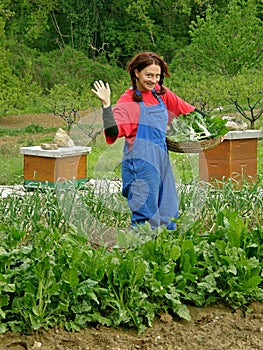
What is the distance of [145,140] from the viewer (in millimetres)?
4785

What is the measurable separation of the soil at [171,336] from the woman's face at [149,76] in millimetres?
1476

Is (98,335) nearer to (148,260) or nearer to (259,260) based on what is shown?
(148,260)

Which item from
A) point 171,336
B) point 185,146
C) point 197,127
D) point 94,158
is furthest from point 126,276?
point 94,158

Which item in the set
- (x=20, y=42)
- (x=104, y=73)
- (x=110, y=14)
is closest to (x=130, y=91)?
(x=104, y=73)

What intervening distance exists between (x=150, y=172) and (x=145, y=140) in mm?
213

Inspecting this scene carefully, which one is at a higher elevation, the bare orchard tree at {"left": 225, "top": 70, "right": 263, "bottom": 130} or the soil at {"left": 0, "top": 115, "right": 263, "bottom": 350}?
the bare orchard tree at {"left": 225, "top": 70, "right": 263, "bottom": 130}

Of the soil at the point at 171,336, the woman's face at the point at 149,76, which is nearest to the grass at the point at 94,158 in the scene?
the woman's face at the point at 149,76

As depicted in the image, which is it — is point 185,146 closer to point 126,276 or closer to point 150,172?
point 150,172

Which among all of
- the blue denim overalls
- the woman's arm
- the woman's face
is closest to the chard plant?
the blue denim overalls

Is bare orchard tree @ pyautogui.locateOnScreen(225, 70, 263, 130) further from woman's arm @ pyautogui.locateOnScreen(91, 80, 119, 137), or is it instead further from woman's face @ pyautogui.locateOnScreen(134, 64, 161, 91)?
woman's arm @ pyautogui.locateOnScreen(91, 80, 119, 137)

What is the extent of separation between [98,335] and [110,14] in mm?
20025

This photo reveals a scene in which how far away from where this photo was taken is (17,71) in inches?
736

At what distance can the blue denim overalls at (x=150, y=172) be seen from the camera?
479 centimetres

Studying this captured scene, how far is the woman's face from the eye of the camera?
4.77 meters
